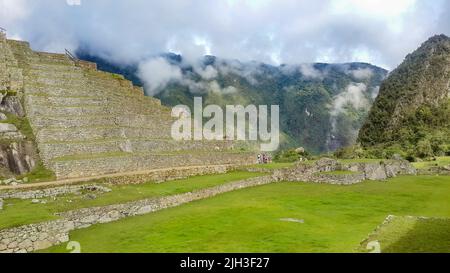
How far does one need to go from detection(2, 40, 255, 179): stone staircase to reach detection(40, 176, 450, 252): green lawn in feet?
25.2

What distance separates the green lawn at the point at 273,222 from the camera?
12578 mm

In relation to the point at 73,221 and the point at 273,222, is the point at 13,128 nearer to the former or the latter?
the point at 73,221

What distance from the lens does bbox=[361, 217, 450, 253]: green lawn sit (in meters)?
9.32

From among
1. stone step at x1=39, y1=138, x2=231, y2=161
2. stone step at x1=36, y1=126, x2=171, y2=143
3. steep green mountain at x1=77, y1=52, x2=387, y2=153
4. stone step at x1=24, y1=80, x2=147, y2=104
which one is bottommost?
stone step at x1=39, y1=138, x2=231, y2=161

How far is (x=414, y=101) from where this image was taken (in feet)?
301

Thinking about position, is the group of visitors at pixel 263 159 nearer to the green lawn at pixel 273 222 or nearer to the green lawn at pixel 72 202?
the green lawn at pixel 72 202

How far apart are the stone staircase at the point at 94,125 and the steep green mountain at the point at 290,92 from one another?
129 feet

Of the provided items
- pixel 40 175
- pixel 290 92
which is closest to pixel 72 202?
pixel 40 175

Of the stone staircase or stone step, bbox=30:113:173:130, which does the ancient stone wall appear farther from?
stone step, bbox=30:113:173:130

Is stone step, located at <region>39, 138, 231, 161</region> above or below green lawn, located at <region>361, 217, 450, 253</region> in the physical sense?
above

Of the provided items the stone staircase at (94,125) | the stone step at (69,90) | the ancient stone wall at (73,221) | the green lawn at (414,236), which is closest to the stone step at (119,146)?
the stone staircase at (94,125)

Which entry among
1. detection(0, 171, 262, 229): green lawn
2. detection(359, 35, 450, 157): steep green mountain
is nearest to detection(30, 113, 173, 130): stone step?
detection(0, 171, 262, 229): green lawn

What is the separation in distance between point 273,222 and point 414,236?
553cm

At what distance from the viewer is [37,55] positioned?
3762cm
